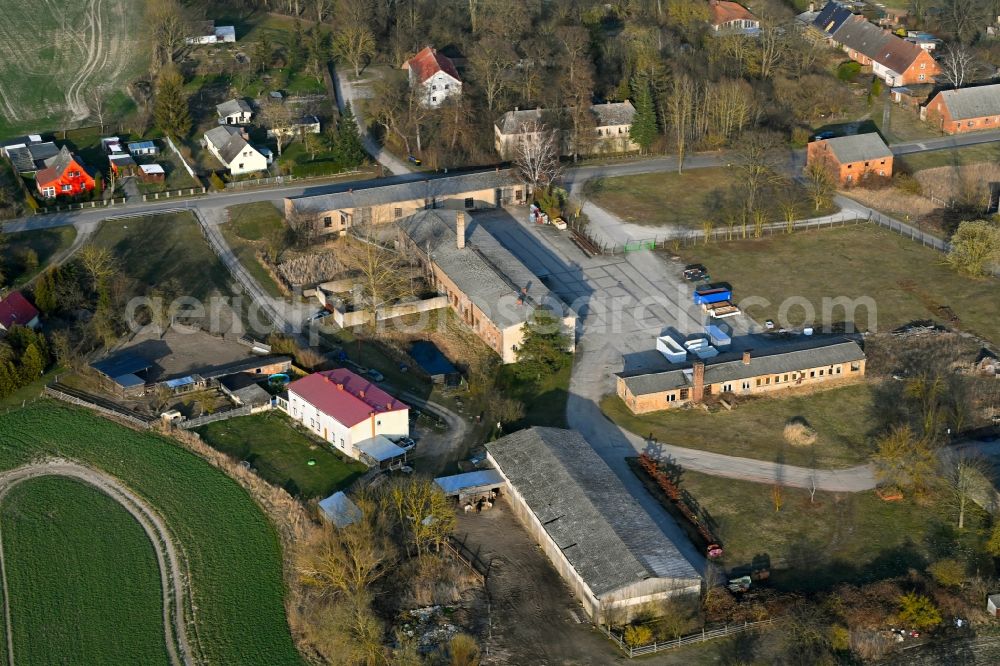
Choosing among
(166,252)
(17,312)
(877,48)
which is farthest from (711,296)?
(877,48)

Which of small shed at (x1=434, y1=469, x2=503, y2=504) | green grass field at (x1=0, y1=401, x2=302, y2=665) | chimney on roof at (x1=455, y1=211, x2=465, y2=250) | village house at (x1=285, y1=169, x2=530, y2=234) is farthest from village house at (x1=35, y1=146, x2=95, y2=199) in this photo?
small shed at (x1=434, y1=469, x2=503, y2=504)

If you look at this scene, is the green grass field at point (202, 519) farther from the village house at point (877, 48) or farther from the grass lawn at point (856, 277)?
the village house at point (877, 48)

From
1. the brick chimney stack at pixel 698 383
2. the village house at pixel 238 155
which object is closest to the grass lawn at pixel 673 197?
the brick chimney stack at pixel 698 383

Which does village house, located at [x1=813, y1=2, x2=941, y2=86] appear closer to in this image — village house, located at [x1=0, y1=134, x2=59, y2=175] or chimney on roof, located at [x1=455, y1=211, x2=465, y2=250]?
chimney on roof, located at [x1=455, y1=211, x2=465, y2=250]

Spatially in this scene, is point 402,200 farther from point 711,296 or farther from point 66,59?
point 66,59

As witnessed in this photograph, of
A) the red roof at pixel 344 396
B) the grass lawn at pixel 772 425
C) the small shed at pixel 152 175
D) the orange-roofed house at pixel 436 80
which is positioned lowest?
the grass lawn at pixel 772 425

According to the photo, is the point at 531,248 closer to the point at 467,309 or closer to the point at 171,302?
the point at 467,309
